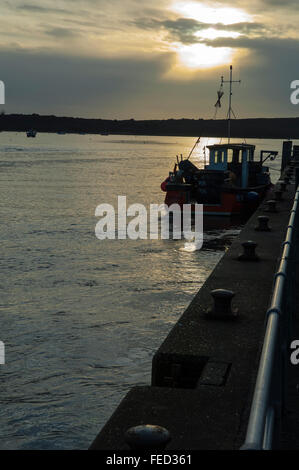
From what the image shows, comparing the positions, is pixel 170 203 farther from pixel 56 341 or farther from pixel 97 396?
pixel 97 396

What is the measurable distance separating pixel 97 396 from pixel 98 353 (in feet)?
5.62

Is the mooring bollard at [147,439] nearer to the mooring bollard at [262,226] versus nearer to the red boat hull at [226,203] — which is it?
the mooring bollard at [262,226]

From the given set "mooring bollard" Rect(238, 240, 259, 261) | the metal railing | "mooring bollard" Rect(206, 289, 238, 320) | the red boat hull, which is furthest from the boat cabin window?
the metal railing

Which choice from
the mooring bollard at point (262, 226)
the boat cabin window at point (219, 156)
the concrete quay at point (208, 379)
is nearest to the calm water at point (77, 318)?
the concrete quay at point (208, 379)

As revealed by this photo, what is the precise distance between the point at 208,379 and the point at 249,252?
545cm

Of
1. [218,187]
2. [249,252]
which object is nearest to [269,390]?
[249,252]

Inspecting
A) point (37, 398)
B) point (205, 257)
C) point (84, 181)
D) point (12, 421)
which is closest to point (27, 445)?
point (12, 421)

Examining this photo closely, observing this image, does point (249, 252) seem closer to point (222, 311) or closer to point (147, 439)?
point (222, 311)

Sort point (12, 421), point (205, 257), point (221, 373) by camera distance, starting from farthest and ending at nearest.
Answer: point (205, 257), point (12, 421), point (221, 373)

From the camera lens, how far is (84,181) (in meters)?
54.2

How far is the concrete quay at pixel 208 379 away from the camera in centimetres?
422

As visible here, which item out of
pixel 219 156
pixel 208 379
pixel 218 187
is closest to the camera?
pixel 208 379

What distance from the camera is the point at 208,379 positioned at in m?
5.21

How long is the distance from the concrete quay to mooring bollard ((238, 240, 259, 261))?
3.80 ft
